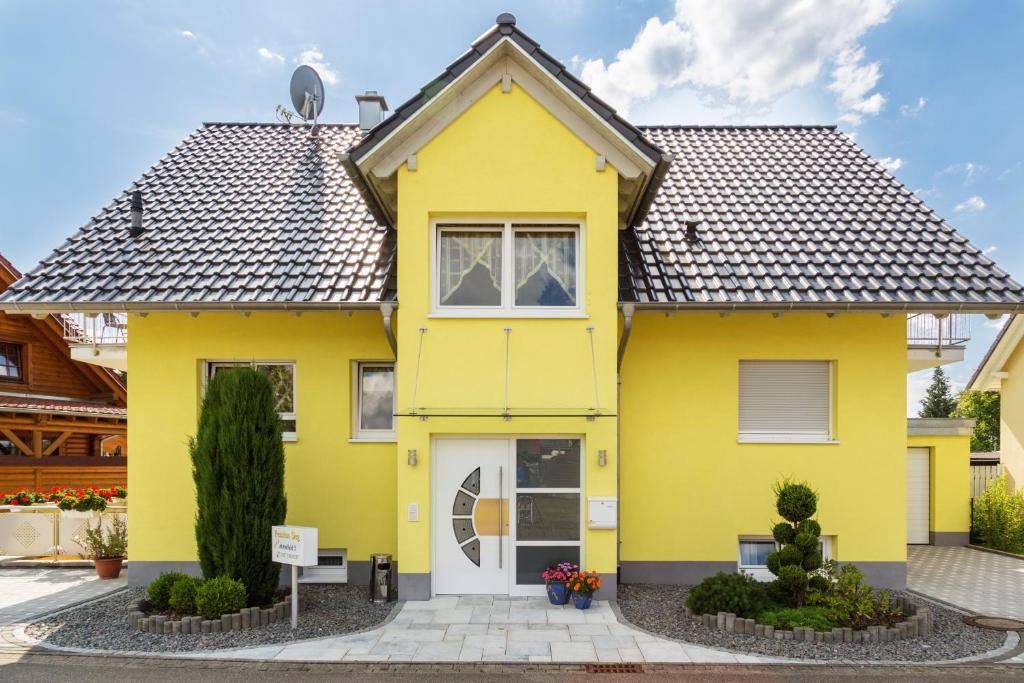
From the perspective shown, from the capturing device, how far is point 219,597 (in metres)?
7.18

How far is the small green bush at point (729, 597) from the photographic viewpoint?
23.7 feet

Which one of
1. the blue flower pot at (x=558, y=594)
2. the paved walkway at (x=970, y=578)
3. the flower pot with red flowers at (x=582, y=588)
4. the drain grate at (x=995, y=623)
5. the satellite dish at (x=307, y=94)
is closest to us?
the drain grate at (x=995, y=623)

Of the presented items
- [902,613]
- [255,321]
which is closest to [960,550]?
[902,613]

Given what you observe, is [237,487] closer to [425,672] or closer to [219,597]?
[219,597]

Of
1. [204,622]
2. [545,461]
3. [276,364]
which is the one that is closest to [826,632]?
[545,461]

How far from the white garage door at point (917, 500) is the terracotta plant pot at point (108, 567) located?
1467 cm

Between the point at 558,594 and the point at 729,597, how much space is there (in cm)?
201

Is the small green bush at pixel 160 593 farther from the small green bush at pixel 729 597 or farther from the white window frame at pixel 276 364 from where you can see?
the small green bush at pixel 729 597

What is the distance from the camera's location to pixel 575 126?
27.0ft

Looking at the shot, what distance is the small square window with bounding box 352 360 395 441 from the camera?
945 centimetres

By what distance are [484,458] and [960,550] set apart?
406 inches

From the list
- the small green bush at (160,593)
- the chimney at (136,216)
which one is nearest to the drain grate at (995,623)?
the small green bush at (160,593)

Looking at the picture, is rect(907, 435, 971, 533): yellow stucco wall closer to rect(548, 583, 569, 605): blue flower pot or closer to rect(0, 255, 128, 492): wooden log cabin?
rect(548, 583, 569, 605): blue flower pot

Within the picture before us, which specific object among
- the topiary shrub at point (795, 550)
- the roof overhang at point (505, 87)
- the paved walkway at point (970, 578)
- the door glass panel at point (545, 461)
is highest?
the roof overhang at point (505, 87)
